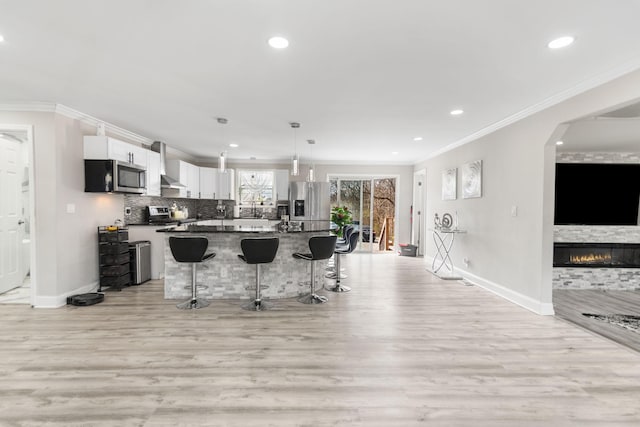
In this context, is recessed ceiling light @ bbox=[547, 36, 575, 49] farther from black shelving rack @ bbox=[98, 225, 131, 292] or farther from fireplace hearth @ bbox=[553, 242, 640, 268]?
black shelving rack @ bbox=[98, 225, 131, 292]

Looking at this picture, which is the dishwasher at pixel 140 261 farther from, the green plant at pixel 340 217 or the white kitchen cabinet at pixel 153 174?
the green plant at pixel 340 217

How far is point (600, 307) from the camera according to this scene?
4234mm

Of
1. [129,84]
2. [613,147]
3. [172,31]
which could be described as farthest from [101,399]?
[613,147]

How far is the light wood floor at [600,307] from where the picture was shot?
3.29 m

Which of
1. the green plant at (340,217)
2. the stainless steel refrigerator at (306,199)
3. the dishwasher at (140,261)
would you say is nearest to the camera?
the dishwasher at (140,261)

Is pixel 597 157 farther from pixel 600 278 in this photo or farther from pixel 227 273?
pixel 227 273

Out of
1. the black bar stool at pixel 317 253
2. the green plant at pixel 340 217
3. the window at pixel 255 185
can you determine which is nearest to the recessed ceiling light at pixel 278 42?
the black bar stool at pixel 317 253

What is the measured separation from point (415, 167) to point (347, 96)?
18.1 feet

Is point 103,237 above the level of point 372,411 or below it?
above

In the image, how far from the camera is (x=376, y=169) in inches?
341

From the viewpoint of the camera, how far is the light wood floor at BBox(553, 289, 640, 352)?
10.8 feet

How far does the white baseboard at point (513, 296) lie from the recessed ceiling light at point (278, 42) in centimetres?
410

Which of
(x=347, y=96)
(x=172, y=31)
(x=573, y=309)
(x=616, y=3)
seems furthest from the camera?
(x=573, y=309)

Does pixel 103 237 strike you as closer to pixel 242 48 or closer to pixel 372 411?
pixel 242 48
